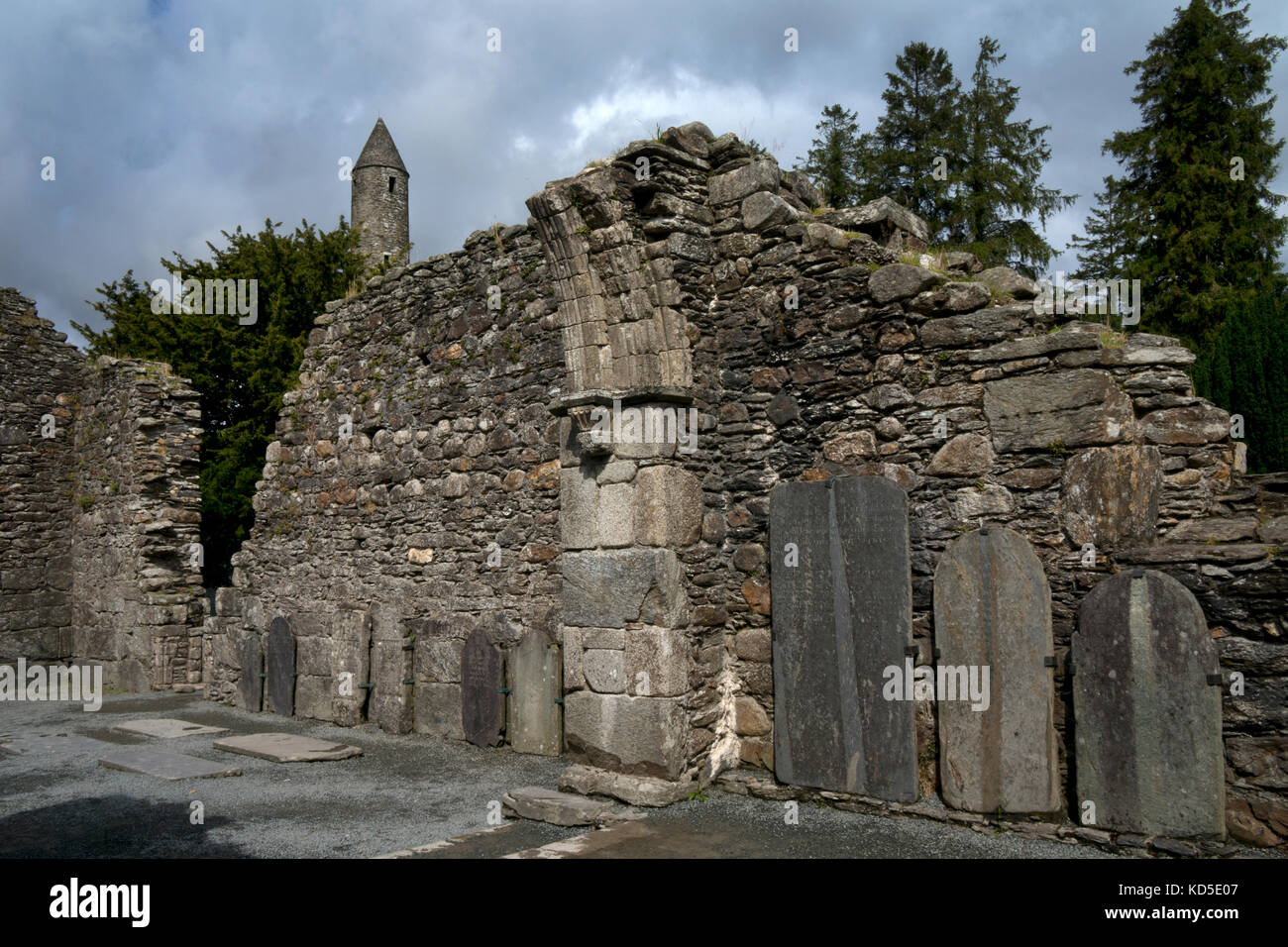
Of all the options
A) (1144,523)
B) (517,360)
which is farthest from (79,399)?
(1144,523)

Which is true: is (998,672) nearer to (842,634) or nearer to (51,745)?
(842,634)

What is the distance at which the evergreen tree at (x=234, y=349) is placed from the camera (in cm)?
1966

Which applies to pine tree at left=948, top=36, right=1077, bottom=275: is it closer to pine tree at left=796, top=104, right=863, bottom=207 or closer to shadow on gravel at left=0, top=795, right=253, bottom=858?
pine tree at left=796, top=104, right=863, bottom=207

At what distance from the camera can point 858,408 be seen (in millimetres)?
5961

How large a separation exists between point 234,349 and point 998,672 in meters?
18.9

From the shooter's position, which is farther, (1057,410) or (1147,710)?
(1057,410)

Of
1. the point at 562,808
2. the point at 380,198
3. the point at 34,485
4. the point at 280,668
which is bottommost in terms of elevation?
the point at 562,808

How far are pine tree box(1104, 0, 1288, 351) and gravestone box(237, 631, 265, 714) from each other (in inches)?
643

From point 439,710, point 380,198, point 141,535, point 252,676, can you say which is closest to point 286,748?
point 439,710

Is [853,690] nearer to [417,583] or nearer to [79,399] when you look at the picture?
[417,583]

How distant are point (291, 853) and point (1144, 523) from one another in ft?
16.5

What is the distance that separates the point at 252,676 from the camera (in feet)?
36.2

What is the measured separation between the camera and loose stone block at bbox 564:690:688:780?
592 centimetres

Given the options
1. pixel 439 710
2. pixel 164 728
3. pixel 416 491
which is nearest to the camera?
pixel 439 710
